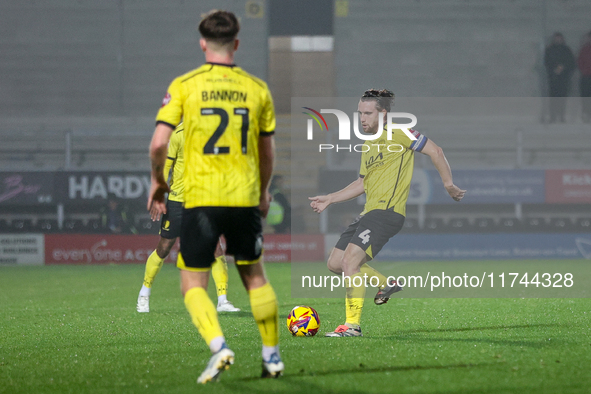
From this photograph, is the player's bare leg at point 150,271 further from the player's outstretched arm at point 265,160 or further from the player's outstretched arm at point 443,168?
the player's outstretched arm at point 265,160

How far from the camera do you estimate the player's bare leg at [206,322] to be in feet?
12.6

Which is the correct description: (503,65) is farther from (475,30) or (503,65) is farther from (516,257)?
(516,257)

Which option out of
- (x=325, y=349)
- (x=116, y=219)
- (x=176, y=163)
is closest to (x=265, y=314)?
(x=325, y=349)

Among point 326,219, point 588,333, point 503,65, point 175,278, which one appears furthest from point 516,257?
point 588,333

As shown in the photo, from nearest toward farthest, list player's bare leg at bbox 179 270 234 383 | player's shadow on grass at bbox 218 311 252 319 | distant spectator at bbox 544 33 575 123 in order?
player's bare leg at bbox 179 270 234 383 < player's shadow on grass at bbox 218 311 252 319 < distant spectator at bbox 544 33 575 123

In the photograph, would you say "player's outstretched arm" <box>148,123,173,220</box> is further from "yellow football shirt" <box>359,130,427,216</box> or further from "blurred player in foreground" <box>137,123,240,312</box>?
"blurred player in foreground" <box>137,123,240,312</box>

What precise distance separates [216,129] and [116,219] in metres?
15.1

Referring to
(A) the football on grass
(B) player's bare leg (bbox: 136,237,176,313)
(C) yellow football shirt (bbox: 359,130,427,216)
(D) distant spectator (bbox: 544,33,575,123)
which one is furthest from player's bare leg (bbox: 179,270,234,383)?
(D) distant spectator (bbox: 544,33,575,123)

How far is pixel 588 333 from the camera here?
20.1 feet

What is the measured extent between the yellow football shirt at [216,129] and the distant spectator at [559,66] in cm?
1781

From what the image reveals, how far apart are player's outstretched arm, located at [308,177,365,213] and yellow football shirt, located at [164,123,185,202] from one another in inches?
73.5

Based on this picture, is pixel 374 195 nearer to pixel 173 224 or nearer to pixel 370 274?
pixel 370 274

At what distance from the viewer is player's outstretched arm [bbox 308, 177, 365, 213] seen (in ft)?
20.7

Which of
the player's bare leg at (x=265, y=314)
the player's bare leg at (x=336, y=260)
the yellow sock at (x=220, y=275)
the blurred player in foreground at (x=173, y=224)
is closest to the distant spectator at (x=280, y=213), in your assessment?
the blurred player in foreground at (x=173, y=224)
